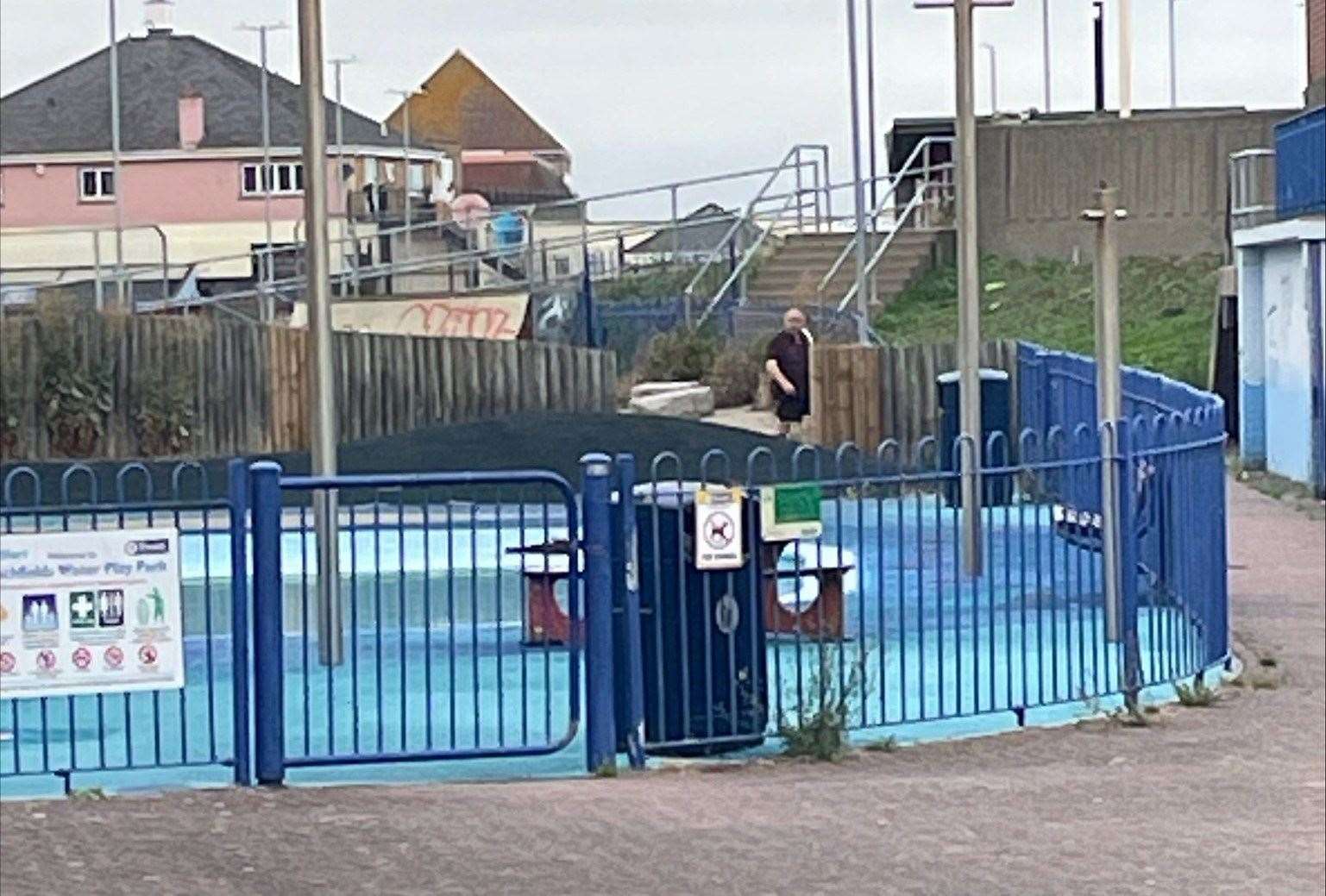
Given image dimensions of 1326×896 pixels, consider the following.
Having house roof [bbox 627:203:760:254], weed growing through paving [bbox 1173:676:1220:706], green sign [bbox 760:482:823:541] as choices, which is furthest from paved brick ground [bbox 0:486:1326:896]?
house roof [bbox 627:203:760:254]

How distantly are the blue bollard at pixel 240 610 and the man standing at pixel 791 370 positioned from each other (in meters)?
18.3

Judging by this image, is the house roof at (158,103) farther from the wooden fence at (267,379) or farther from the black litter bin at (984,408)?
the black litter bin at (984,408)

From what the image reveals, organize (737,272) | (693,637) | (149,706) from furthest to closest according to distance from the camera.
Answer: (737,272), (149,706), (693,637)

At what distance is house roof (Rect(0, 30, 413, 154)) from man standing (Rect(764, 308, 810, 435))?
3243 centimetres

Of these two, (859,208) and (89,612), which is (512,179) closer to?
(859,208)

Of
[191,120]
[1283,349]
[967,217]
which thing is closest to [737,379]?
[1283,349]

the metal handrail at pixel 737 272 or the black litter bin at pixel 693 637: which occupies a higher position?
the metal handrail at pixel 737 272

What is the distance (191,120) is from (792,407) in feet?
115

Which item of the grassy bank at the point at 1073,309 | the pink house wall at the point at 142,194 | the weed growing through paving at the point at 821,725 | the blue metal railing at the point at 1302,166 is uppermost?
the pink house wall at the point at 142,194

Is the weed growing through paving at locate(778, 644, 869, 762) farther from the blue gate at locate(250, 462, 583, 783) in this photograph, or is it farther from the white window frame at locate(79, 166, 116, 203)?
the white window frame at locate(79, 166, 116, 203)

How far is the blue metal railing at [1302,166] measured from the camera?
28078 mm

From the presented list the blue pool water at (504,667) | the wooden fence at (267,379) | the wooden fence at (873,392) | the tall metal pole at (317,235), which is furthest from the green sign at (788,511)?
the wooden fence at (267,379)

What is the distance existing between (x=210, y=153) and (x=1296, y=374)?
124 ft

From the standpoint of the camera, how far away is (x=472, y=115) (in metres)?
76.4
